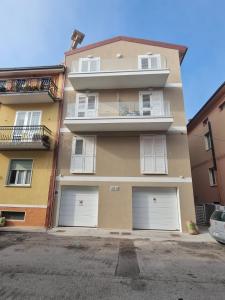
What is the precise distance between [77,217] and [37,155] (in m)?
4.82

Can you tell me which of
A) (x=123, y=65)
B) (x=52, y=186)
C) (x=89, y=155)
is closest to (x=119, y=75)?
(x=123, y=65)

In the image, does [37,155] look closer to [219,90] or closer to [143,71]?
[143,71]

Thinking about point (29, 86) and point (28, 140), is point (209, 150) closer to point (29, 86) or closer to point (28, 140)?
point (28, 140)

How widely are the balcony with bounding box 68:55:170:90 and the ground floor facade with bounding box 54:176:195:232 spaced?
21.1ft

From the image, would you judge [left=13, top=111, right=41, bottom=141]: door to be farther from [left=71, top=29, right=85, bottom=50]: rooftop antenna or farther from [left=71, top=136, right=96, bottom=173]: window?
[left=71, top=29, right=85, bottom=50]: rooftop antenna

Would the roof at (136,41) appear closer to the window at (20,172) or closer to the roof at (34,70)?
the roof at (34,70)

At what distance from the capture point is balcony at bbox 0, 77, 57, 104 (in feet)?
43.6

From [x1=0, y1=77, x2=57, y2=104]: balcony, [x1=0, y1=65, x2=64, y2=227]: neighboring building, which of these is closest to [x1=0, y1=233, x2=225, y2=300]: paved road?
[x1=0, y1=65, x2=64, y2=227]: neighboring building

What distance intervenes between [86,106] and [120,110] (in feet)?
8.42

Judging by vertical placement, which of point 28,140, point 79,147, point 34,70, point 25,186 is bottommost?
point 25,186

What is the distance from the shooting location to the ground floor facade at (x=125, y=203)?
1134cm

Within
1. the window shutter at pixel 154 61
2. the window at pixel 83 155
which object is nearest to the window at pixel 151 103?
the window shutter at pixel 154 61

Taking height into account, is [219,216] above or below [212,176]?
below

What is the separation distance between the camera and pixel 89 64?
14.5m
